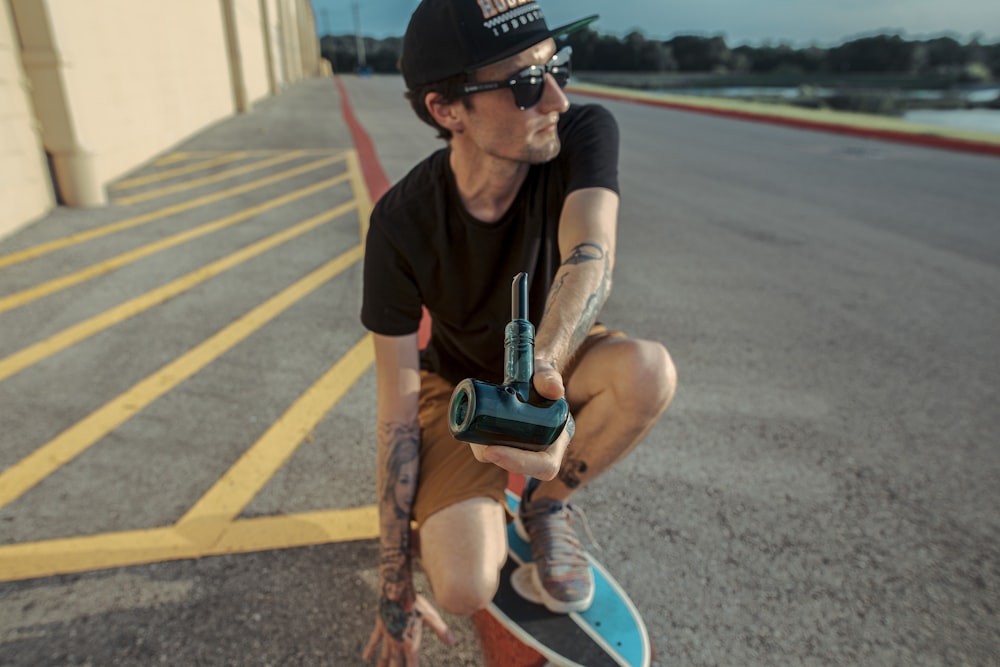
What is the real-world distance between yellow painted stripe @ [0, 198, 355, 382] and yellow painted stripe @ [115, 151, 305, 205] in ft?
7.66

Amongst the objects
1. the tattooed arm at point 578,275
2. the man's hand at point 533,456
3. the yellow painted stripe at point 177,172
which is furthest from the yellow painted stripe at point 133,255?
the man's hand at point 533,456

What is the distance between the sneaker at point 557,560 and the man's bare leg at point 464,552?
19cm

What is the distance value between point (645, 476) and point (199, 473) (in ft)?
5.75

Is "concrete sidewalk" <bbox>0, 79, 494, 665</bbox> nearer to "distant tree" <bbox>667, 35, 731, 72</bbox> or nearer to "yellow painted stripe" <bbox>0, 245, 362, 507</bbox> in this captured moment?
"yellow painted stripe" <bbox>0, 245, 362, 507</bbox>

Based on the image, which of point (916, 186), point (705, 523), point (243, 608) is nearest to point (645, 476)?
point (705, 523)

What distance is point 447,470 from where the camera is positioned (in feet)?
6.03

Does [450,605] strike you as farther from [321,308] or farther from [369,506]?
[321,308]

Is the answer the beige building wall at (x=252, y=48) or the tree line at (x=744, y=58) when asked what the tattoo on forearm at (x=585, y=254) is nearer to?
the beige building wall at (x=252, y=48)

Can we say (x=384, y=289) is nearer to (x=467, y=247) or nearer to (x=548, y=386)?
(x=467, y=247)

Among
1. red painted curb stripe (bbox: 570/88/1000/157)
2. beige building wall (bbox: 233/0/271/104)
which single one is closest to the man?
red painted curb stripe (bbox: 570/88/1000/157)

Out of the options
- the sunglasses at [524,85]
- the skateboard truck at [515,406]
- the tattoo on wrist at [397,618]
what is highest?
the sunglasses at [524,85]

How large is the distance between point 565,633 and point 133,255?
4.66 m

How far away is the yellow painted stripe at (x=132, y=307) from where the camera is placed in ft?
10.7

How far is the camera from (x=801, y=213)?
6789 mm
